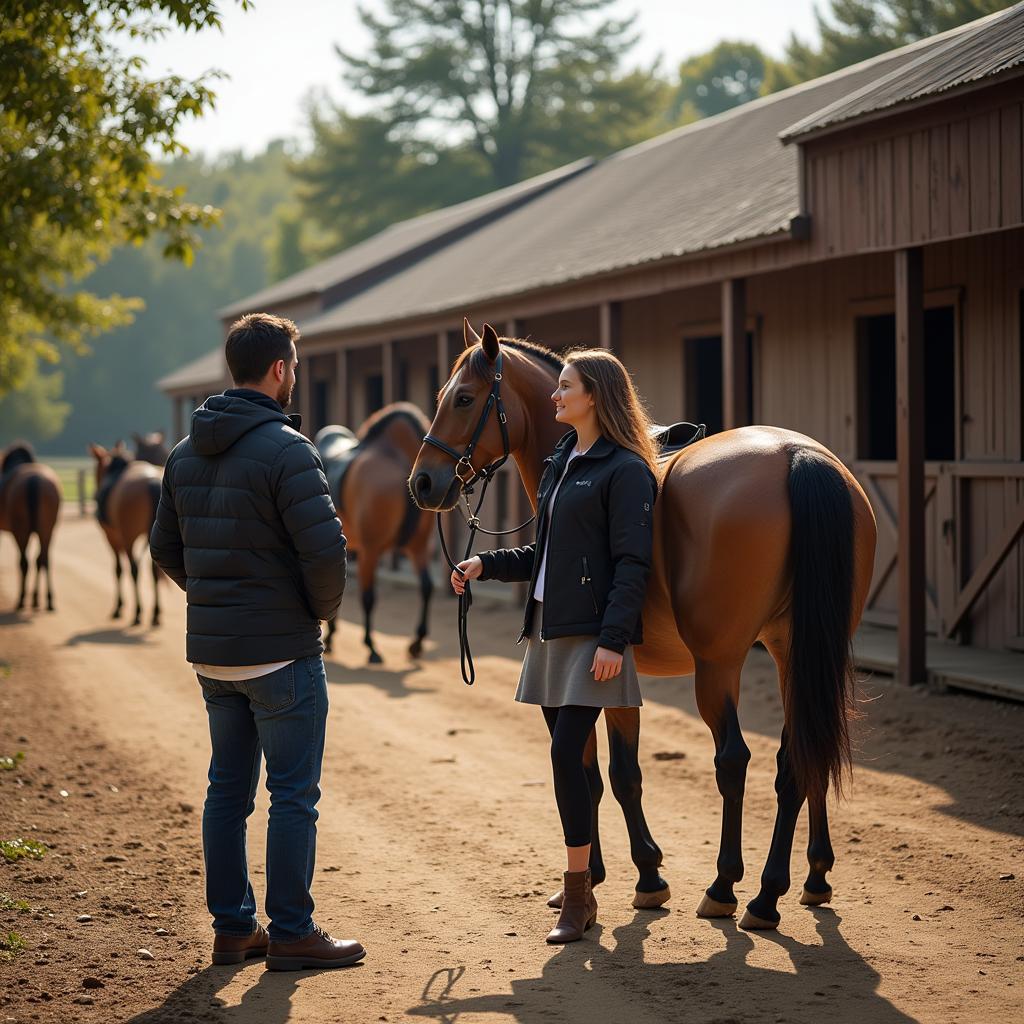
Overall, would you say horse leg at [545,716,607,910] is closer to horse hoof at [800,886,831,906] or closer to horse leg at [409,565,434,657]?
horse hoof at [800,886,831,906]

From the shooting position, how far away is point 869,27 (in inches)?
928

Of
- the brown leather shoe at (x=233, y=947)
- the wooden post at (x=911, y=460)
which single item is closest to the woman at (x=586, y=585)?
the brown leather shoe at (x=233, y=947)

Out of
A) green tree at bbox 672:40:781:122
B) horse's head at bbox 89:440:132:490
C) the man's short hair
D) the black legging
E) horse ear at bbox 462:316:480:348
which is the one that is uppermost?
green tree at bbox 672:40:781:122

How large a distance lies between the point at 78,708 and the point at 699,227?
6624 millimetres

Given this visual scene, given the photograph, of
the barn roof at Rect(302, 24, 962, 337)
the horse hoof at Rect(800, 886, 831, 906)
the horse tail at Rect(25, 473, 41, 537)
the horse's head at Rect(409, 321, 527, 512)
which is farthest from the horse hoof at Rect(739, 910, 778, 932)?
the horse tail at Rect(25, 473, 41, 537)

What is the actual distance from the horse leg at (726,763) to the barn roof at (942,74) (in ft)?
14.1

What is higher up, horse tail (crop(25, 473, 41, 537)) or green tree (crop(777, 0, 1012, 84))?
green tree (crop(777, 0, 1012, 84))

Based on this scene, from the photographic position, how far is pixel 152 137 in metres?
9.48

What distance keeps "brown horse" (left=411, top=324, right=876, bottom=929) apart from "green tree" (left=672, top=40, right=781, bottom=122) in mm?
54746

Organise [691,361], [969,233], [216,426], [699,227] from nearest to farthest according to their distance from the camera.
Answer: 1. [216,426]
2. [969,233]
3. [699,227]
4. [691,361]

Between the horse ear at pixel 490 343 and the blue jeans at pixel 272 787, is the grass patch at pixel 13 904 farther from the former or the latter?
the horse ear at pixel 490 343

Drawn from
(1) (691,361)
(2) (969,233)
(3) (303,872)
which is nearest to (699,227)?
(1) (691,361)

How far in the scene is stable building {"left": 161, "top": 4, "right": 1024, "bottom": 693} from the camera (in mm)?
7938

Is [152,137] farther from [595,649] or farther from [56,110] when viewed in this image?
[595,649]
